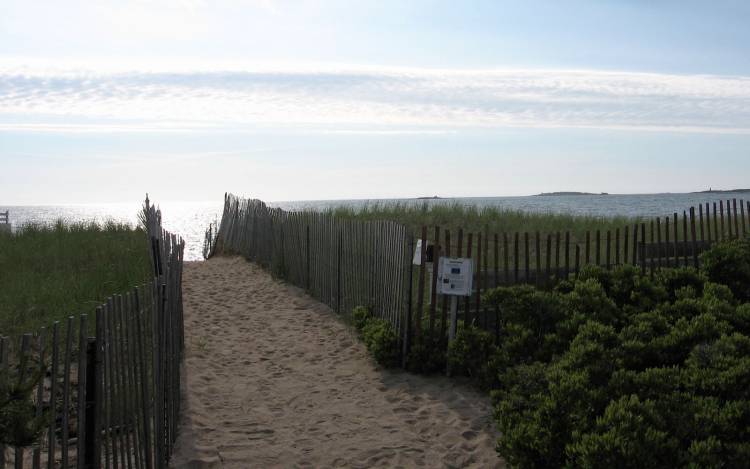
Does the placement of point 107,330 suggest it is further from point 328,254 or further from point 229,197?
point 229,197

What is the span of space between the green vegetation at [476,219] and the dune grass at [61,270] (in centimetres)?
769

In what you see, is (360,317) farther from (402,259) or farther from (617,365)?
(617,365)

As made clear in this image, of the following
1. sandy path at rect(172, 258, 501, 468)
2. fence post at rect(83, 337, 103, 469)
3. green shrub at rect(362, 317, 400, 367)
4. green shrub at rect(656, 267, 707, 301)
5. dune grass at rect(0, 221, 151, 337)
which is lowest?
sandy path at rect(172, 258, 501, 468)

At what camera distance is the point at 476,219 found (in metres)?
21.8

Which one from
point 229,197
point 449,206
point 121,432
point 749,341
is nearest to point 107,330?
point 121,432

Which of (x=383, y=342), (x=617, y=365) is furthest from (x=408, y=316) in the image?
(x=617, y=365)

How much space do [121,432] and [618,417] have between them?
9.81ft

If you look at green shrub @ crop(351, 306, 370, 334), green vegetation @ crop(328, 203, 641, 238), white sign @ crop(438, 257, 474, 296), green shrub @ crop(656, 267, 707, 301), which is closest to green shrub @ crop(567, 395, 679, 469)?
white sign @ crop(438, 257, 474, 296)

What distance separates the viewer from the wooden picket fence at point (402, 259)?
24.0ft

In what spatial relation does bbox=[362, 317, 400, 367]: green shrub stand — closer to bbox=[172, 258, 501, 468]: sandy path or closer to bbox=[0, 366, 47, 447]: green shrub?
bbox=[172, 258, 501, 468]: sandy path

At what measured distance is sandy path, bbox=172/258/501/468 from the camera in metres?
5.20

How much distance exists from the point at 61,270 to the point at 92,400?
31.1 ft

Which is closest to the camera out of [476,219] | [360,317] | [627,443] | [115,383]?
[627,443]

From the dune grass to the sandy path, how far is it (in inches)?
68.4
